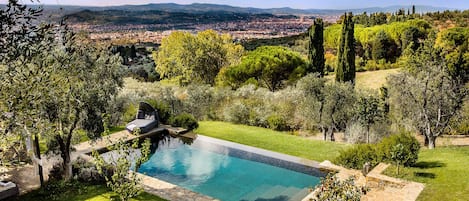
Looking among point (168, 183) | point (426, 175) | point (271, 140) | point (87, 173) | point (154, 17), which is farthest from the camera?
point (154, 17)

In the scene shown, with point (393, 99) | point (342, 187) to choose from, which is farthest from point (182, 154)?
point (342, 187)

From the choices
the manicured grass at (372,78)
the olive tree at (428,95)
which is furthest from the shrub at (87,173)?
the manicured grass at (372,78)

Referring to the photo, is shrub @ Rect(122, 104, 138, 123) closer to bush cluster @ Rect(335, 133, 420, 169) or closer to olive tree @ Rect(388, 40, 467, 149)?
bush cluster @ Rect(335, 133, 420, 169)

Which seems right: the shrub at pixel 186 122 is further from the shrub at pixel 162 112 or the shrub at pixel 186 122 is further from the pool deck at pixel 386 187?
the pool deck at pixel 386 187

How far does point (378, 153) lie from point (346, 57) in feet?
51.2

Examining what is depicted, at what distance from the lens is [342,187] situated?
6020 millimetres

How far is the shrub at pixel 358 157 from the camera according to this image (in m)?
12.6

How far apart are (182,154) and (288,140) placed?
4.33m

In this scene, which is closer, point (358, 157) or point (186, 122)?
point (358, 157)

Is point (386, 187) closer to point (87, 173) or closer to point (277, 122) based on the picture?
point (87, 173)

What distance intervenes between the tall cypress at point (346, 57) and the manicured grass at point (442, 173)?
13.7 m

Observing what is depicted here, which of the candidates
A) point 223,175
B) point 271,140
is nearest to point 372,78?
point 271,140

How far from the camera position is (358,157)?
12.7 meters

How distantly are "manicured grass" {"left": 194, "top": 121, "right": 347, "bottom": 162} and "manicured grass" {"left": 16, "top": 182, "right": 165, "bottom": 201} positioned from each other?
5978mm
